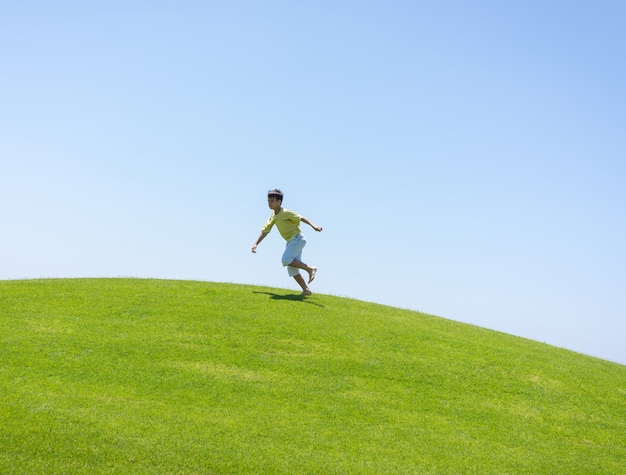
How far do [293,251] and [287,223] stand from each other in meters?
0.94

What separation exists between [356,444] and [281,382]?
2885mm

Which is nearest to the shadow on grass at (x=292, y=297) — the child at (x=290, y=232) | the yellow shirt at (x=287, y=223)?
the child at (x=290, y=232)

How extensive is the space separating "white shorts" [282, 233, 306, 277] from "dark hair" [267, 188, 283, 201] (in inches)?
54.9

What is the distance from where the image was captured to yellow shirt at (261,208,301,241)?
66.6 feet

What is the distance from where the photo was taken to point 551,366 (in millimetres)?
18094

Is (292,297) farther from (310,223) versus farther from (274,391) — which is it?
(274,391)

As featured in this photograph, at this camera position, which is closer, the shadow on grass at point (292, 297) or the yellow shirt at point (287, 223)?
the yellow shirt at point (287, 223)

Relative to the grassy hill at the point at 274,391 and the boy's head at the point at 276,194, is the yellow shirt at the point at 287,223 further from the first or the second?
the grassy hill at the point at 274,391

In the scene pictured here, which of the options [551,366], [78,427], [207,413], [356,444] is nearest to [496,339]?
[551,366]

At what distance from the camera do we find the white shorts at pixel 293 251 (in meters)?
20.2

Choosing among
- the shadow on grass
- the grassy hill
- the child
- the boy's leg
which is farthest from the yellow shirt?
the grassy hill

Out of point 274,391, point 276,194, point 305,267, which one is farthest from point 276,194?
point 274,391

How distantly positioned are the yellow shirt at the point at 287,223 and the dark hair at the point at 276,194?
44 cm

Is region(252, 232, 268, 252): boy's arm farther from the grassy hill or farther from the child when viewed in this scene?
the grassy hill
